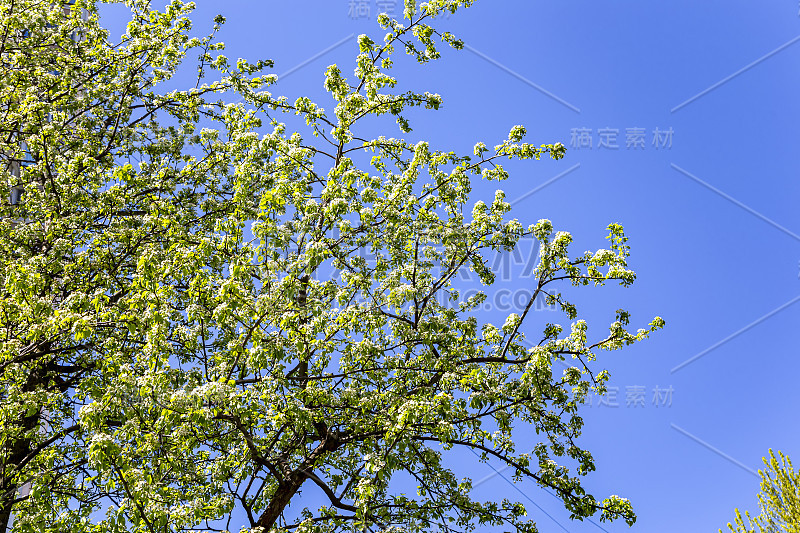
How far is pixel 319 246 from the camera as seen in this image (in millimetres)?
9156

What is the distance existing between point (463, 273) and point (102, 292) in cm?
595

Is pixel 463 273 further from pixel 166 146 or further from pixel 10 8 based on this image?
pixel 10 8

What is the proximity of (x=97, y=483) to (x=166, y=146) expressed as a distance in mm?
6563

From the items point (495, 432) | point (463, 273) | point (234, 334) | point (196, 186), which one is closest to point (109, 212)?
point (196, 186)

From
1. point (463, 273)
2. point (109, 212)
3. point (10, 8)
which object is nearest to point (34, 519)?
point (109, 212)

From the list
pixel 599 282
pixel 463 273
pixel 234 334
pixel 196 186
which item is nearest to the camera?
pixel 234 334

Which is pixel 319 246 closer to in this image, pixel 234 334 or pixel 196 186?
pixel 234 334

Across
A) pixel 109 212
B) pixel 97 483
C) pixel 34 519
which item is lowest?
pixel 34 519

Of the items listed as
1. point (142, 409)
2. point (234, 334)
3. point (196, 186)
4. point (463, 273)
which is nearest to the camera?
point (142, 409)

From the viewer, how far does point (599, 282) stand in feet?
35.2

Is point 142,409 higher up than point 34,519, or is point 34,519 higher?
point 142,409

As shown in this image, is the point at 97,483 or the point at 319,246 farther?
the point at 97,483

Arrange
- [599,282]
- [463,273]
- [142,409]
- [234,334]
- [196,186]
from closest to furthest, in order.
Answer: [142,409], [234,334], [599,282], [463,273], [196,186]

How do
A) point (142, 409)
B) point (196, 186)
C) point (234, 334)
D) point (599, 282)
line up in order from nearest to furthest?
point (142, 409) → point (234, 334) → point (599, 282) → point (196, 186)
